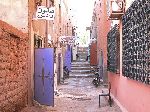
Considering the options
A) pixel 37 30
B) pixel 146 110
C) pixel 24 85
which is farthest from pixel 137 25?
pixel 37 30

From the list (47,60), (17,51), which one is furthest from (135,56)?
(47,60)

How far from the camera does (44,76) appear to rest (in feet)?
40.7

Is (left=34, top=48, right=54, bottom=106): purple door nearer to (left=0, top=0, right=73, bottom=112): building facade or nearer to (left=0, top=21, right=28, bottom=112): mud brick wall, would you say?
(left=0, top=0, right=73, bottom=112): building facade

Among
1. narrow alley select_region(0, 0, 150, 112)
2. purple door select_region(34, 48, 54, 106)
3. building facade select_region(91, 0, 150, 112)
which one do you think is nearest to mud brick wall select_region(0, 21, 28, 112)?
narrow alley select_region(0, 0, 150, 112)

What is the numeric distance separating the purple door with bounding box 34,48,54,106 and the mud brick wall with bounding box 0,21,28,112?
87 centimetres

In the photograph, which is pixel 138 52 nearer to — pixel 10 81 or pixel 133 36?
pixel 133 36

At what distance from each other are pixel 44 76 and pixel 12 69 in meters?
3.37

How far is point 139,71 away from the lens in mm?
7828

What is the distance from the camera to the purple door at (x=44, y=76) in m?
12.1

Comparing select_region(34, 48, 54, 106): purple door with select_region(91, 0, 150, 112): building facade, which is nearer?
select_region(91, 0, 150, 112): building facade

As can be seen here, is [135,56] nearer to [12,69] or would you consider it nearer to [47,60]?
[12,69]

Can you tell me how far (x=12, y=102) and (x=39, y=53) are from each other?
12.6 feet

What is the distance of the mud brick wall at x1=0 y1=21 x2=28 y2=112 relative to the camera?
797 cm

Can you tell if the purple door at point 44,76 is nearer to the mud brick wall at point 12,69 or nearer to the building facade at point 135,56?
the mud brick wall at point 12,69
